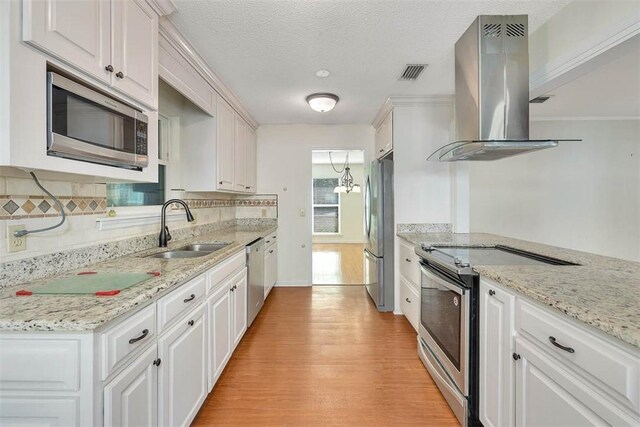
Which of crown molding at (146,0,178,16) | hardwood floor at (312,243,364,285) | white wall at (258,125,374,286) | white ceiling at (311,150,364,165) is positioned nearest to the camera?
crown molding at (146,0,178,16)

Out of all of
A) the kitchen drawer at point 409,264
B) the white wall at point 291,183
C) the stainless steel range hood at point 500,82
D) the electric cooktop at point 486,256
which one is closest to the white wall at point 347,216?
the white wall at point 291,183

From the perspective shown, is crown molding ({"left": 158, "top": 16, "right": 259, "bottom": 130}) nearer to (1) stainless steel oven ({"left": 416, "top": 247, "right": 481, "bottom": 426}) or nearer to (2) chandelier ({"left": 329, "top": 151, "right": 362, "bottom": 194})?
(1) stainless steel oven ({"left": 416, "top": 247, "right": 481, "bottom": 426})

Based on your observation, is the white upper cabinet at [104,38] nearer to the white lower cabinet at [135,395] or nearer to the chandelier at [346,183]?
the white lower cabinet at [135,395]

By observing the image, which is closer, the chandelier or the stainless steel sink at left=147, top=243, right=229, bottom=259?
the stainless steel sink at left=147, top=243, right=229, bottom=259

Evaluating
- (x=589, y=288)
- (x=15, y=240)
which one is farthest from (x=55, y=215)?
(x=589, y=288)

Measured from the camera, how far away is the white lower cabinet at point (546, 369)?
2.73 feet

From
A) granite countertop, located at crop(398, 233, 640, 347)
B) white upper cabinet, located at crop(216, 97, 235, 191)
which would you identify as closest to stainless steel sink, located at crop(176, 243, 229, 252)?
white upper cabinet, located at crop(216, 97, 235, 191)

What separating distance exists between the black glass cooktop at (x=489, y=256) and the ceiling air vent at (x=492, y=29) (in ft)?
4.77

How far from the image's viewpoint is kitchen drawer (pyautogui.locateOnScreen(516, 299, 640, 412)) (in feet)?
2.61

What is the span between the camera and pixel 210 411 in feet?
5.72

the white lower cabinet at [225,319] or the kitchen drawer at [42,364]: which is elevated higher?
the kitchen drawer at [42,364]

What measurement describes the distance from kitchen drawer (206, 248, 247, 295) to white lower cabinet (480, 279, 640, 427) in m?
1.57

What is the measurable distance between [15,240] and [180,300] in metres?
0.69

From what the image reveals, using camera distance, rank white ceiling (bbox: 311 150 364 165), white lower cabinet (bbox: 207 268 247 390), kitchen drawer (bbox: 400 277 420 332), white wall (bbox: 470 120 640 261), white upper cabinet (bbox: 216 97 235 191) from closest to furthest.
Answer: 1. white lower cabinet (bbox: 207 268 247 390)
2. kitchen drawer (bbox: 400 277 420 332)
3. white upper cabinet (bbox: 216 97 235 191)
4. white wall (bbox: 470 120 640 261)
5. white ceiling (bbox: 311 150 364 165)
